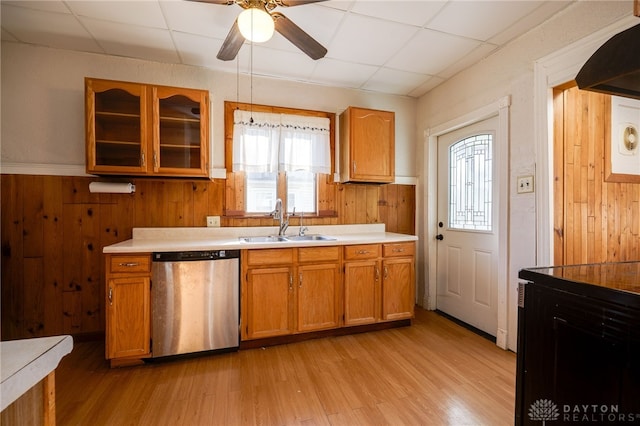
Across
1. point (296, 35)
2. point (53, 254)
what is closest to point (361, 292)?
point (296, 35)

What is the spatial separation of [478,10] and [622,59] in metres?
1.20

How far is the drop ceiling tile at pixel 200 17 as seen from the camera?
195 centimetres

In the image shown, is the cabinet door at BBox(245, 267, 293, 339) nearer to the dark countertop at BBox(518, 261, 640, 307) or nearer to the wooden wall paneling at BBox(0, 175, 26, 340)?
the dark countertop at BBox(518, 261, 640, 307)

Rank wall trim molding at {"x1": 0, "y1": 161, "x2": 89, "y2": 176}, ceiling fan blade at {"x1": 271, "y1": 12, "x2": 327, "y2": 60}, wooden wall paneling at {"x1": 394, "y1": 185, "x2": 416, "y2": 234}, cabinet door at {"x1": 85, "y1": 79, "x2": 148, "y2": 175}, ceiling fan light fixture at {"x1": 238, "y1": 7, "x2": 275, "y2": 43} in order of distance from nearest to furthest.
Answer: ceiling fan light fixture at {"x1": 238, "y1": 7, "x2": 275, "y2": 43} < ceiling fan blade at {"x1": 271, "y1": 12, "x2": 327, "y2": 60} < cabinet door at {"x1": 85, "y1": 79, "x2": 148, "y2": 175} < wall trim molding at {"x1": 0, "y1": 161, "x2": 89, "y2": 176} < wooden wall paneling at {"x1": 394, "y1": 185, "x2": 416, "y2": 234}

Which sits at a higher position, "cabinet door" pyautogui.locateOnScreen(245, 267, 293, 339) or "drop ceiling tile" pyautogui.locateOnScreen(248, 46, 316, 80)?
"drop ceiling tile" pyautogui.locateOnScreen(248, 46, 316, 80)

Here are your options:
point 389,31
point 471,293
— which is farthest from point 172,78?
point 471,293

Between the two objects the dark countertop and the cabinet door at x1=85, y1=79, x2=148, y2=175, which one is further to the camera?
the cabinet door at x1=85, y1=79, x2=148, y2=175

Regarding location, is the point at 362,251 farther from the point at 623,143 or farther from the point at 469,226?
the point at 623,143

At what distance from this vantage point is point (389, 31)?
2230 millimetres

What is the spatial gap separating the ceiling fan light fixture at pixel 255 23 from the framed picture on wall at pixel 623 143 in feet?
8.62

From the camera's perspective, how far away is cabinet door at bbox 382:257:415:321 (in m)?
2.78

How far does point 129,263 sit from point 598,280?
270cm

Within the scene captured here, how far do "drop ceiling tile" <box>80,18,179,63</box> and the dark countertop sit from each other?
2980mm

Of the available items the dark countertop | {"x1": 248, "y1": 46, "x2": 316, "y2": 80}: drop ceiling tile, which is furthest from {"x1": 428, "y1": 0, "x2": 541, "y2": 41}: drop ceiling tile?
the dark countertop
